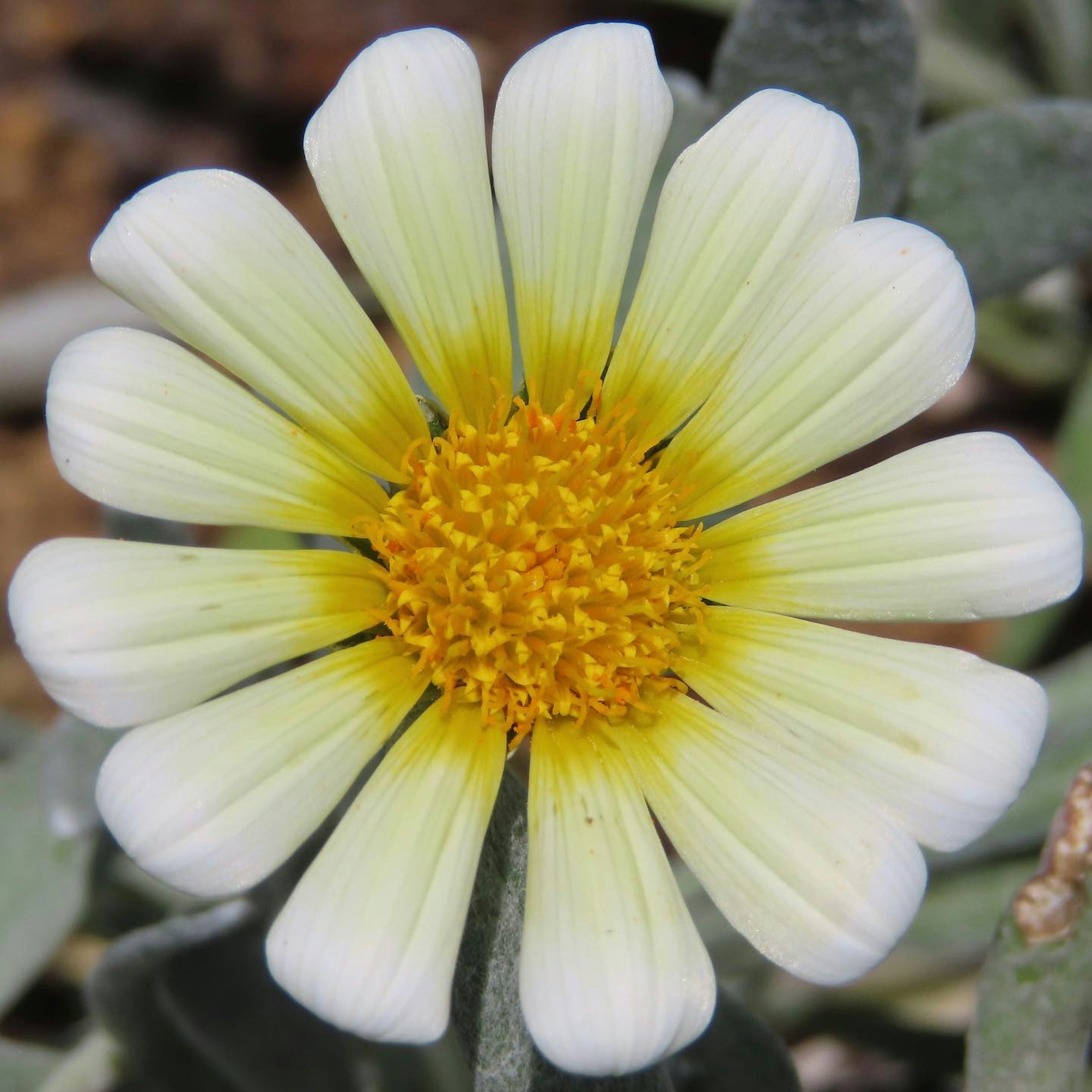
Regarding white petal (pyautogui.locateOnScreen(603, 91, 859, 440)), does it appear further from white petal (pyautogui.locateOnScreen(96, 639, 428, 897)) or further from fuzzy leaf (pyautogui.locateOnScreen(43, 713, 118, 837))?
fuzzy leaf (pyautogui.locateOnScreen(43, 713, 118, 837))

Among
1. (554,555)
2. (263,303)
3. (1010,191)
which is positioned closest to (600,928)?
(554,555)

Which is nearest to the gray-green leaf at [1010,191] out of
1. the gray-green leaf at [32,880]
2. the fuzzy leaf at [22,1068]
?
the gray-green leaf at [32,880]

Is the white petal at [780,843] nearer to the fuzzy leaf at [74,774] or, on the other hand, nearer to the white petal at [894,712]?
the white petal at [894,712]

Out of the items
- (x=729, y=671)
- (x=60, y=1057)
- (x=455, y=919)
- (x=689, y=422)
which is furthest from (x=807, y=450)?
(x=60, y=1057)

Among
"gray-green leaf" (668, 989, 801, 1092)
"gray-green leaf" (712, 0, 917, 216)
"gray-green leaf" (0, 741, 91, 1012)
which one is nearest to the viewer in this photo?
"gray-green leaf" (668, 989, 801, 1092)

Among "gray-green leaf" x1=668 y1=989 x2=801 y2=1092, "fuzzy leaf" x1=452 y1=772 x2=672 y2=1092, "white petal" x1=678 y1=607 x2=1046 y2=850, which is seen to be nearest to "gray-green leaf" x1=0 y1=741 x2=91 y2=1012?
"fuzzy leaf" x1=452 y1=772 x2=672 y2=1092

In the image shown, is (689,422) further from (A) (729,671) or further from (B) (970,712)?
(B) (970,712)

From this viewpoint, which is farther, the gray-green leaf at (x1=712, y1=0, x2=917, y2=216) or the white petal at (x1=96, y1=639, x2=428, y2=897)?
the gray-green leaf at (x1=712, y1=0, x2=917, y2=216)
